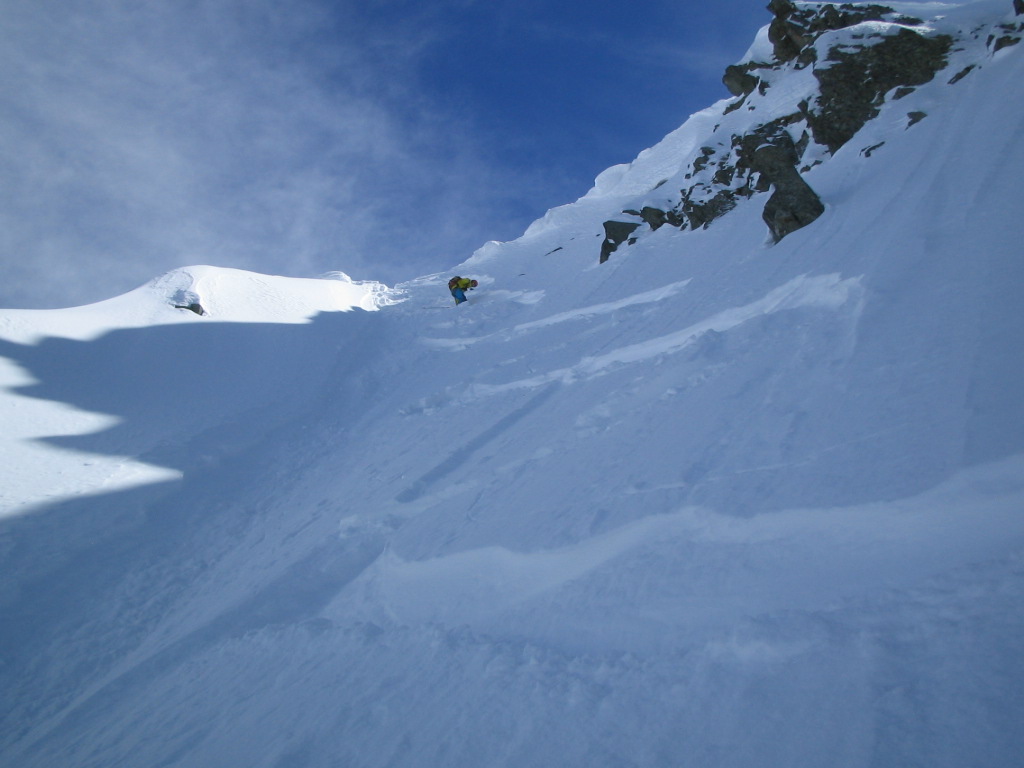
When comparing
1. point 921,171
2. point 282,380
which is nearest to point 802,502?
point 921,171

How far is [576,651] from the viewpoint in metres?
3.15

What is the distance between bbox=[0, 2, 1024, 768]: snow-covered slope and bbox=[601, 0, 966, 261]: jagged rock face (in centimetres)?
88

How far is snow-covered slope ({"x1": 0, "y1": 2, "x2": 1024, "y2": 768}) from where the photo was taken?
2.38 metres

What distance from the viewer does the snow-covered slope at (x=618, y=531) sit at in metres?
2.38

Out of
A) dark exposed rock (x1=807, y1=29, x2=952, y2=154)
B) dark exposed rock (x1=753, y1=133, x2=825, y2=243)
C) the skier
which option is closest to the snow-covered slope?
dark exposed rock (x1=753, y1=133, x2=825, y2=243)

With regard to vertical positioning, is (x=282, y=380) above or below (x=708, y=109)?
below

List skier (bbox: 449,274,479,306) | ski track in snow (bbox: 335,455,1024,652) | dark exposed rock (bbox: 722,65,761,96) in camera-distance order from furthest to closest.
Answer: dark exposed rock (bbox: 722,65,761,96)
skier (bbox: 449,274,479,306)
ski track in snow (bbox: 335,455,1024,652)

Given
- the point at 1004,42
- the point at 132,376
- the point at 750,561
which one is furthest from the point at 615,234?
the point at 750,561

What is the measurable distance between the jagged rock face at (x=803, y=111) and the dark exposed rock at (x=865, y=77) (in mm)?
23

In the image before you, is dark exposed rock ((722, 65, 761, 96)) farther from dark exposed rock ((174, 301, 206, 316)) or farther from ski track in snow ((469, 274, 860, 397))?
dark exposed rock ((174, 301, 206, 316))

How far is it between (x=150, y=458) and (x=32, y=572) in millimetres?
2914

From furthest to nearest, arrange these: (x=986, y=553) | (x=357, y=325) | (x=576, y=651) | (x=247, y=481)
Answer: (x=357, y=325) < (x=247, y=481) < (x=576, y=651) < (x=986, y=553)

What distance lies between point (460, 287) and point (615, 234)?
5.69m

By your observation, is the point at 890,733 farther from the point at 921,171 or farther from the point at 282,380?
the point at 282,380
